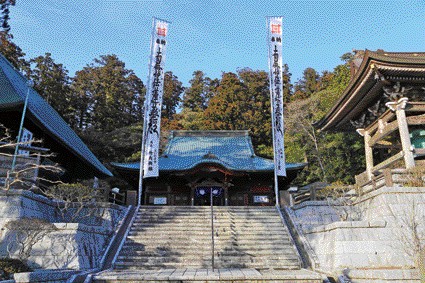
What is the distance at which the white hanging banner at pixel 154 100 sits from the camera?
1462 cm

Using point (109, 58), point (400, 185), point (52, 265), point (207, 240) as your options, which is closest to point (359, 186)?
point (400, 185)

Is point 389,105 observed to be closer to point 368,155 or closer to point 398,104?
point 398,104

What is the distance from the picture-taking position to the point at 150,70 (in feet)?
50.6

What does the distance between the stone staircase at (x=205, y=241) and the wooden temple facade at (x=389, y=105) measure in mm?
4020

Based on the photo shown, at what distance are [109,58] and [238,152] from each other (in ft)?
91.2

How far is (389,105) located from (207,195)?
11.1m

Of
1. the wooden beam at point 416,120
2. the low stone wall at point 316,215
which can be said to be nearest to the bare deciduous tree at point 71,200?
the low stone wall at point 316,215

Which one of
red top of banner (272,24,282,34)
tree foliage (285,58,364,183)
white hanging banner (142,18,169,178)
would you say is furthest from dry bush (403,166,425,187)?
tree foliage (285,58,364,183)

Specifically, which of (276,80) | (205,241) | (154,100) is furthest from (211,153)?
(205,241)

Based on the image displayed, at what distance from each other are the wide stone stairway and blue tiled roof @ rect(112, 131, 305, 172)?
430 cm

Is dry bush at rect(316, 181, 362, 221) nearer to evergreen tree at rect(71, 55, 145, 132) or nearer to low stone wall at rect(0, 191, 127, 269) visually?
low stone wall at rect(0, 191, 127, 269)

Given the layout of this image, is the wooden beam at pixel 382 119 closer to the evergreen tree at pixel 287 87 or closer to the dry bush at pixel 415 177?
the dry bush at pixel 415 177

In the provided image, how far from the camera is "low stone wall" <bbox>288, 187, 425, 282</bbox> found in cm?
827

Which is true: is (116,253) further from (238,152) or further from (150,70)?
(238,152)
